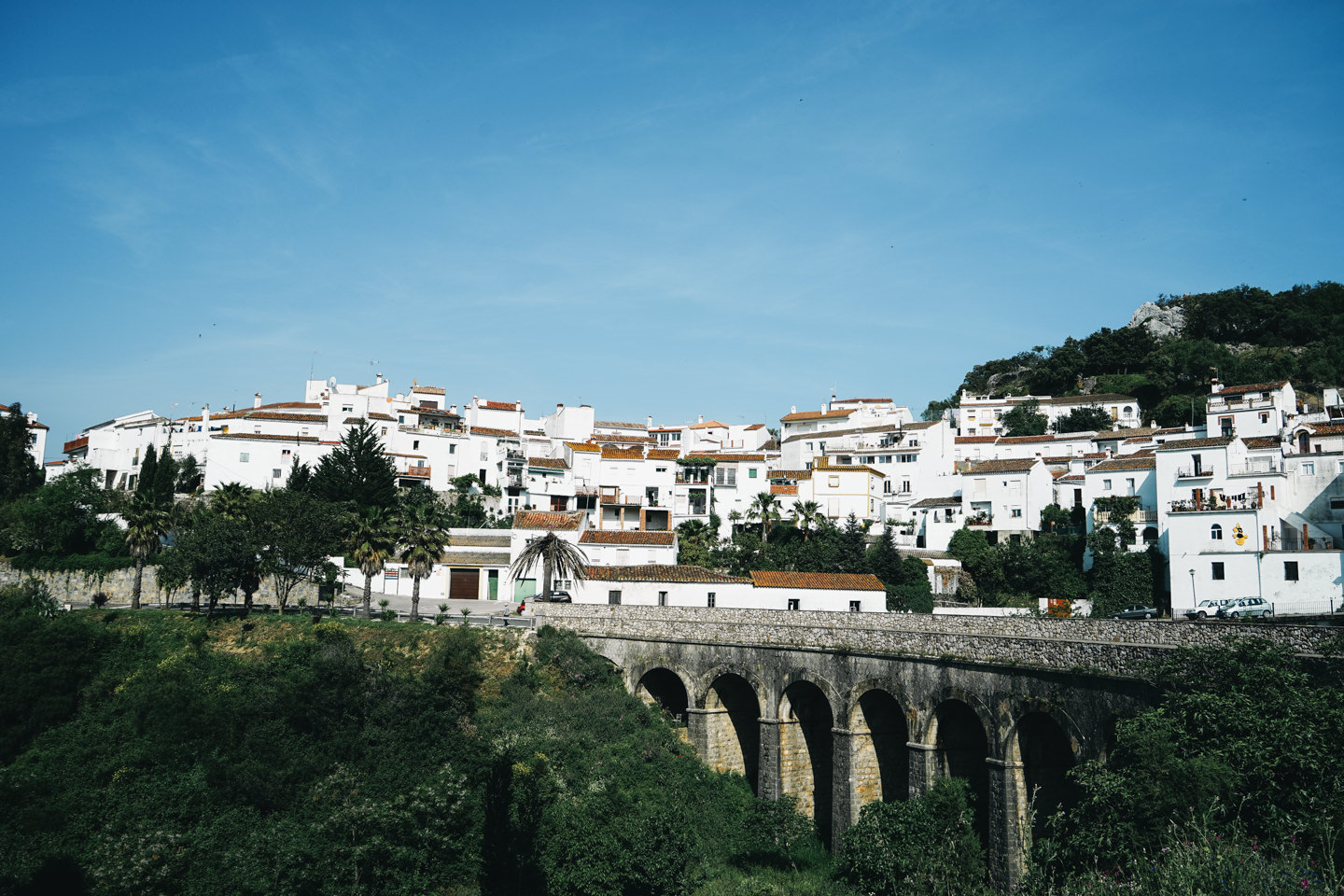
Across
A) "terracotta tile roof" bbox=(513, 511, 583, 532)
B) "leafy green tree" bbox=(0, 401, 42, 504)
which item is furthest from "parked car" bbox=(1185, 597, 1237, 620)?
"leafy green tree" bbox=(0, 401, 42, 504)

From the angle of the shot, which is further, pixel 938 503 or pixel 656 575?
pixel 938 503

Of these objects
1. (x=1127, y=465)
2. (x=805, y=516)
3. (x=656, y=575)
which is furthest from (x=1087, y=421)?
(x=656, y=575)

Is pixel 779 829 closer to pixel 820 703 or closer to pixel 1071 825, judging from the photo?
pixel 820 703

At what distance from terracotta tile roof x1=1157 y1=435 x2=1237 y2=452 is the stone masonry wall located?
172 ft

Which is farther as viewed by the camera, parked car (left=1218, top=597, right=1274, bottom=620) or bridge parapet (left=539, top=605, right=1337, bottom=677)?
parked car (left=1218, top=597, right=1274, bottom=620)

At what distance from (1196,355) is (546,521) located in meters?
72.1

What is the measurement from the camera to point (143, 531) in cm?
4503

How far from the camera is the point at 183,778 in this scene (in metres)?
29.1

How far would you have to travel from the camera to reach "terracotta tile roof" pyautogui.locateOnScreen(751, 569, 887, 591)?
44.6 meters

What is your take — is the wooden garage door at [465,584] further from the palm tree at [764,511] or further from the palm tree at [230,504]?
the palm tree at [764,511]

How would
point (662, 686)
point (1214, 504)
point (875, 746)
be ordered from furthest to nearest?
1. point (1214, 504)
2. point (662, 686)
3. point (875, 746)

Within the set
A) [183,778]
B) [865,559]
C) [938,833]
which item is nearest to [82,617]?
[183,778]

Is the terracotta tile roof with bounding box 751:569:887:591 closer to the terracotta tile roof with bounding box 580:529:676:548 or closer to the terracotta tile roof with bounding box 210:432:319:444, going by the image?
the terracotta tile roof with bounding box 580:529:676:548

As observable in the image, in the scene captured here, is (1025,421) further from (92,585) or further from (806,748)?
(92,585)
